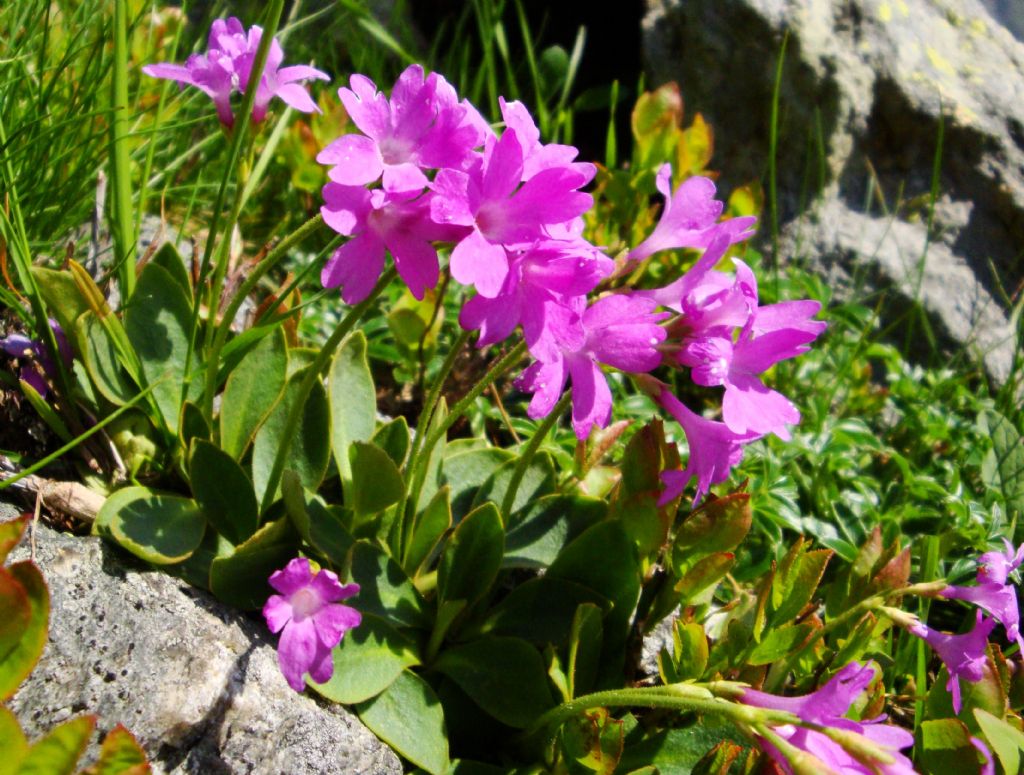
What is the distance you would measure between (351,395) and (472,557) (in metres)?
0.40

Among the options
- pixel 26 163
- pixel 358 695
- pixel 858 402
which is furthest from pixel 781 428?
pixel 26 163

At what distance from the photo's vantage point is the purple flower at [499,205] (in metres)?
1.06

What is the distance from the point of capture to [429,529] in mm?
1538

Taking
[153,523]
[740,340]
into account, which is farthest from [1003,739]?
[153,523]

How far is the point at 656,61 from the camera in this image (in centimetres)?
316

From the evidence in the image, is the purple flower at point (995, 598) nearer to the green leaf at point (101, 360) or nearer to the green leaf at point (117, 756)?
the green leaf at point (117, 756)

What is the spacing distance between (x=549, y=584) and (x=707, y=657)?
279mm

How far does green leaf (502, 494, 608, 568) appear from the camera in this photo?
1.61 meters

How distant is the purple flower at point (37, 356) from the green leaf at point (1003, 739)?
60.6 inches

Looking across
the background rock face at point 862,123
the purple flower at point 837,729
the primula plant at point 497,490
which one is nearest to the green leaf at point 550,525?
the primula plant at point 497,490

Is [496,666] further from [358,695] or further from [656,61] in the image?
[656,61]

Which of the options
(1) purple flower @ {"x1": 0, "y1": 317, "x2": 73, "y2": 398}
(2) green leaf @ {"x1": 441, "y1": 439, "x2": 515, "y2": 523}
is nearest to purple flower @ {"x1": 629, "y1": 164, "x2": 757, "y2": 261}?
(2) green leaf @ {"x1": 441, "y1": 439, "x2": 515, "y2": 523}

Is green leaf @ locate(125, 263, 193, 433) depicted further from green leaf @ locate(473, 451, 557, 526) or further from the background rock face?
the background rock face

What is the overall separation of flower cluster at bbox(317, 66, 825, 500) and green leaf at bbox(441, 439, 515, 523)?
0.56m
